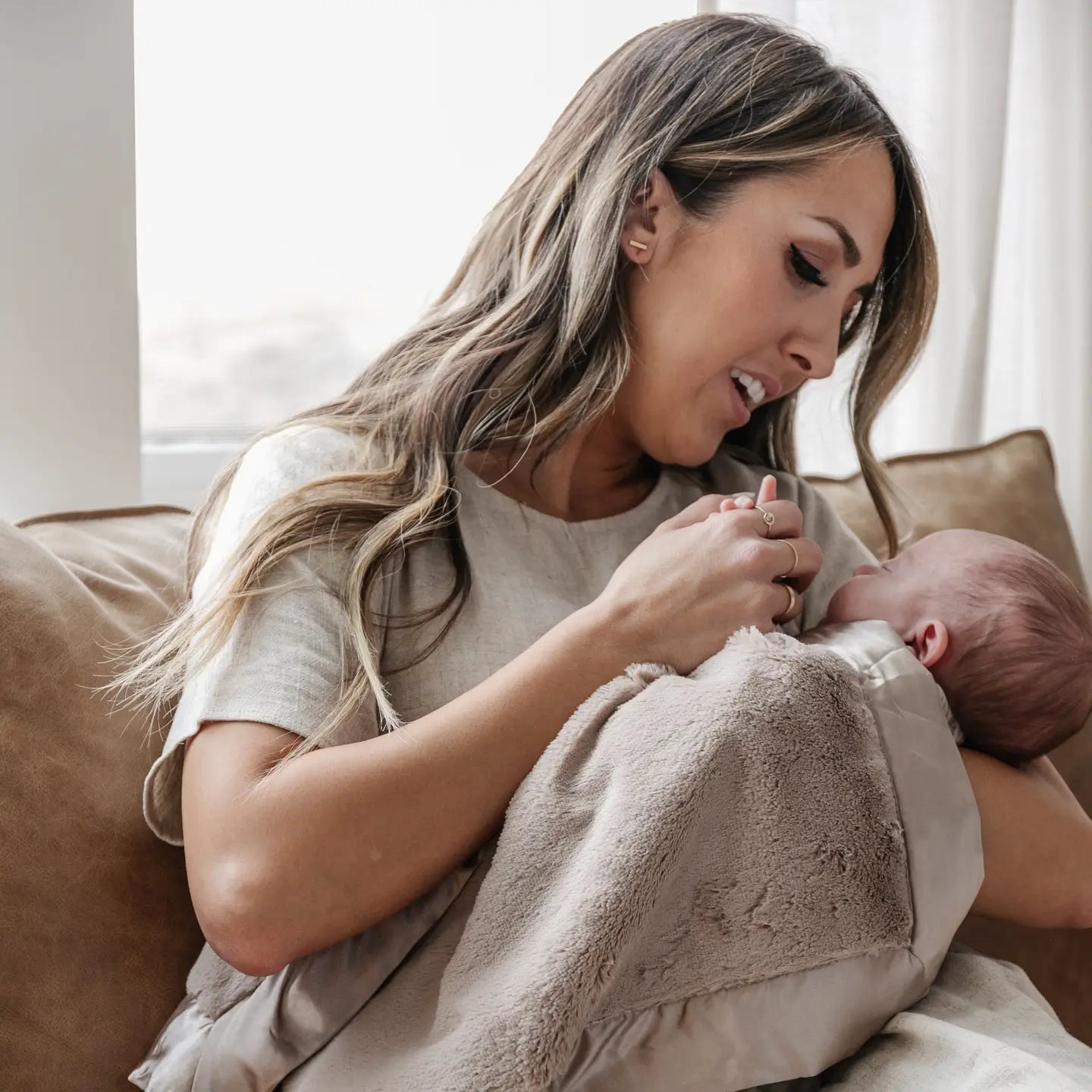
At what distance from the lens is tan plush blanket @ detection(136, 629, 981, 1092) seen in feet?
2.77

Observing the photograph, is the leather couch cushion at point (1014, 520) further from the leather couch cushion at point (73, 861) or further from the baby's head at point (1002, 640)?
the leather couch cushion at point (73, 861)

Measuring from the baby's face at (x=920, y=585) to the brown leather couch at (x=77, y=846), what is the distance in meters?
0.72

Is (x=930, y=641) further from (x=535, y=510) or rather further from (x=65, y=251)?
(x=65, y=251)

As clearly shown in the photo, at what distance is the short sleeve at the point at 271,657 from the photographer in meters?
0.95

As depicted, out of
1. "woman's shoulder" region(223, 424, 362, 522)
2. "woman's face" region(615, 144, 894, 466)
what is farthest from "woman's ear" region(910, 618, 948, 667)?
"woman's shoulder" region(223, 424, 362, 522)

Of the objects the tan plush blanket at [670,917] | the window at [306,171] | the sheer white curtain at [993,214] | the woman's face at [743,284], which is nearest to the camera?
the tan plush blanket at [670,917]

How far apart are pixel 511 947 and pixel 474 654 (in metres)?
0.31

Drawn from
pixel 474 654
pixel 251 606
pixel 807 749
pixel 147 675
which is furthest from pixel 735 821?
pixel 147 675

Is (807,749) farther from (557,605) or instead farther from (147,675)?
(147,675)

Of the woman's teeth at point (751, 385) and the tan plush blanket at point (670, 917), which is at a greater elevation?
the woman's teeth at point (751, 385)

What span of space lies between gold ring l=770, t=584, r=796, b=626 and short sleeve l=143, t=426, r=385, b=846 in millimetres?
393

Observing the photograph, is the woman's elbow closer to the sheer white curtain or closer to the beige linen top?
the beige linen top

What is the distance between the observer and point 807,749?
35.8 inches

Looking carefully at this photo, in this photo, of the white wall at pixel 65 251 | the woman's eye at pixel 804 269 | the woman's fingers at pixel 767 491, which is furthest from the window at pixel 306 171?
the woman's fingers at pixel 767 491
